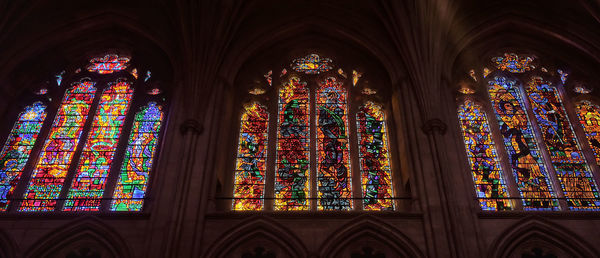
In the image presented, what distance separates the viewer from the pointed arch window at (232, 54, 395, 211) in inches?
452

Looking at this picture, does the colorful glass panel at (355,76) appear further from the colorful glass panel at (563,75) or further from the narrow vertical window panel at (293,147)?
the colorful glass panel at (563,75)

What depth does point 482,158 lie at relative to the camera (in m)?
12.1

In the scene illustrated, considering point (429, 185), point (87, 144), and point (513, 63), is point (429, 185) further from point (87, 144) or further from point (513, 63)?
point (87, 144)

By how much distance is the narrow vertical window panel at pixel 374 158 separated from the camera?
37.4ft

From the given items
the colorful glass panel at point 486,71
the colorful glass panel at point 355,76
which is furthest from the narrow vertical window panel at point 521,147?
the colorful glass panel at point 355,76

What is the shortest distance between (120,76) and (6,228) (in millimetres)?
4639

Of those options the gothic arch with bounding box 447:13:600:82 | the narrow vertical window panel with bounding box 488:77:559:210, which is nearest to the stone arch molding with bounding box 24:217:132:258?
Result: the narrow vertical window panel with bounding box 488:77:559:210

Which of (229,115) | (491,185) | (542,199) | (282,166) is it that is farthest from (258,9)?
(542,199)

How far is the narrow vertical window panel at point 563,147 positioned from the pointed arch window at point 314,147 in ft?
11.2

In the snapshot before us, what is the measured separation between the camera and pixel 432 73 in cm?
1245

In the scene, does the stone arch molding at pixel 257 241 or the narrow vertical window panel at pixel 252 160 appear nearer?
the stone arch molding at pixel 257 241

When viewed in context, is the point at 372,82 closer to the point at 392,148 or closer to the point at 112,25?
the point at 392,148

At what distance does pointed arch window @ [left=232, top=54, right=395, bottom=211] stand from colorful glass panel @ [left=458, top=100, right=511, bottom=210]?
1709 millimetres

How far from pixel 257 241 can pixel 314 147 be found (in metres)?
2.69
